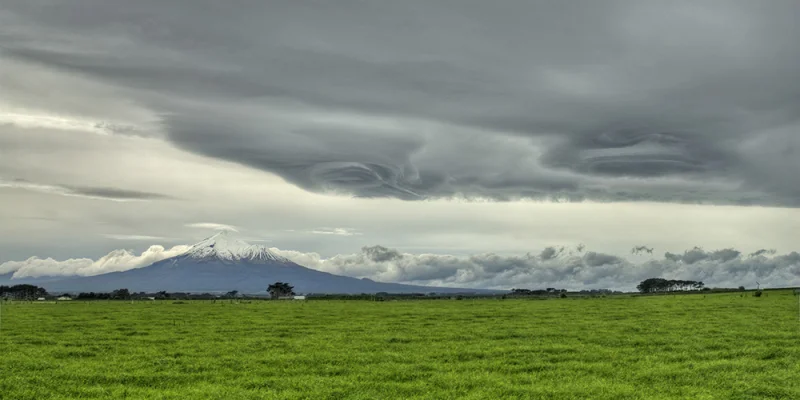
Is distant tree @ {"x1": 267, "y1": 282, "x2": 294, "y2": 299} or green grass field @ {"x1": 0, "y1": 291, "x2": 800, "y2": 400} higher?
green grass field @ {"x1": 0, "y1": 291, "x2": 800, "y2": 400}

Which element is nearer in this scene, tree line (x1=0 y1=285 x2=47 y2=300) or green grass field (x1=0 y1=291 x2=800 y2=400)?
green grass field (x1=0 y1=291 x2=800 y2=400)

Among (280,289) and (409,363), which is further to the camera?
(280,289)

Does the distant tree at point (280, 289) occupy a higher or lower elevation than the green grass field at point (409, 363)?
lower

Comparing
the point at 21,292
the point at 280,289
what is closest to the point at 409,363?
the point at 280,289

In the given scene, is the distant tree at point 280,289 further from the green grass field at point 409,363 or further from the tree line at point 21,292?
the green grass field at point 409,363

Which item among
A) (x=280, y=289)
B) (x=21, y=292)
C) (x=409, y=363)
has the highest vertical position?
(x=409, y=363)

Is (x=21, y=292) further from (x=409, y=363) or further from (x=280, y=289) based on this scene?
(x=409, y=363)

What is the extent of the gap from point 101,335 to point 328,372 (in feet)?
67.5

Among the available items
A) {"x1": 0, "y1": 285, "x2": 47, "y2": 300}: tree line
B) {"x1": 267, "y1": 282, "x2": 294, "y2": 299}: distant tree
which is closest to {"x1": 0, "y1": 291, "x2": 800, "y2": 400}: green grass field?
{"x1": 267, "y1": 282, "x2": 294, "y2": 299}: distant tree

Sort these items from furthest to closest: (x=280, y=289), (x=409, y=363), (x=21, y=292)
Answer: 1. (x=280, y=289)
2. (x=21, y=292)
3. (x=409, y=363)

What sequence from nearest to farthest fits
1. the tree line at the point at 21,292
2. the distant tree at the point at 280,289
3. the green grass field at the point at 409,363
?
the green grass field at the point at 409,363 < the tree line at the point at 21,292 < the distant tree at the point at 280,289

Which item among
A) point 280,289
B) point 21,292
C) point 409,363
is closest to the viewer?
point 409,363

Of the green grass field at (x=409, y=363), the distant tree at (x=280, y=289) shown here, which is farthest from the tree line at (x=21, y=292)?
the green grass field at (x=409, y=363)

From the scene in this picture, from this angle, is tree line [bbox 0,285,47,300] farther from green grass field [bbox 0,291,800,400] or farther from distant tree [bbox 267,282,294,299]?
green grass field [bbox 0,291,800,400]
